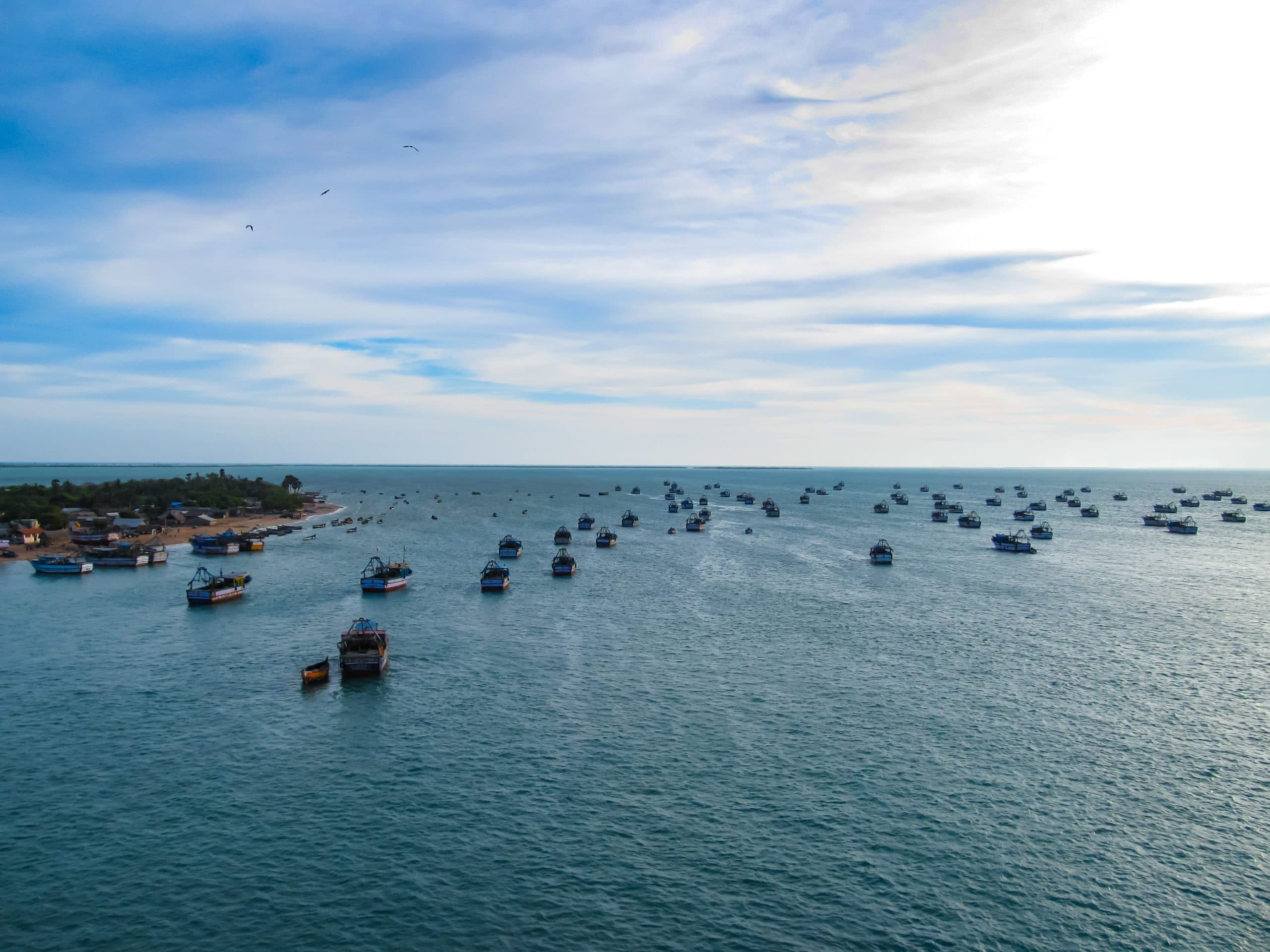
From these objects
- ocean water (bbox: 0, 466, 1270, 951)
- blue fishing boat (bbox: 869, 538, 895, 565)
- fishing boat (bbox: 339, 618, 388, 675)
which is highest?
blue fishing boat (bbox: 869, 538, 895, 565)

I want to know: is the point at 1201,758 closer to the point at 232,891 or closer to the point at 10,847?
the point at 232,891

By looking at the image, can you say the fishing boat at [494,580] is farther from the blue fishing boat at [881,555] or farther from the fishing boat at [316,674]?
the blue fishing boat at [881,555]

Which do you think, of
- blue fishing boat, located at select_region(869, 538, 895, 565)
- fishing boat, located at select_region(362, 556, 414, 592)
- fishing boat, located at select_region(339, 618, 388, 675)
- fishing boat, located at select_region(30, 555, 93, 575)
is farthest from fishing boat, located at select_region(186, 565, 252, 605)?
blue fishing boat, located at select_region(869, 538, 895, 565)

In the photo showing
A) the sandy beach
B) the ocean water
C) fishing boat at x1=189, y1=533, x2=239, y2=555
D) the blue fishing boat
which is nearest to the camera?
the ocean water

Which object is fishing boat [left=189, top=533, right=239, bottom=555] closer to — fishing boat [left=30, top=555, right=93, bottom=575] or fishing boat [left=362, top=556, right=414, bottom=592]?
fishing boat [left=30, top=555, right=93, bottom=575]

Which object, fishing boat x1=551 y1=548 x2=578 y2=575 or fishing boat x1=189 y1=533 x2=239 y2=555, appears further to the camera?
fishing boat x1=189 y1=533 x2=239 y2=555

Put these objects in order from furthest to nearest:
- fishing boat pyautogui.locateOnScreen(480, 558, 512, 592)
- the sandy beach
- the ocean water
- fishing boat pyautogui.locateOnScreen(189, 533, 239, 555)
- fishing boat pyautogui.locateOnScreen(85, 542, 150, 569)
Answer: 1. fishing boat pyautogui.locateOnScreen(189, 533, 239, 555)
2. the sandy beach
3. fishing boat pyautogui.locateOnScreen(85, 542, 150, 569)
4. fishing boat pyautogui.locateOnScreen(480, 558, 512, 592)
5. the ocean water

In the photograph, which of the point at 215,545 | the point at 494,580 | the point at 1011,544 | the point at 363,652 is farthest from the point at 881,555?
the point at 215,545

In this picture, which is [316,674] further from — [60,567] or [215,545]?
[215,545]
